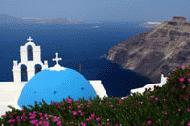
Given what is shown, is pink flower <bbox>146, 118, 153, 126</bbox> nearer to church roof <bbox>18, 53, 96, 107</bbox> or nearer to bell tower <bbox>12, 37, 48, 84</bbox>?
church roof <bbox>18, 53, 96, 107</bbox>

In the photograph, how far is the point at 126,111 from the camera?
9.64m

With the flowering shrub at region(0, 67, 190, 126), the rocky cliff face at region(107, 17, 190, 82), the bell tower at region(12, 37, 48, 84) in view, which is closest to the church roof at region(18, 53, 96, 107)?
the bell tower at region(12, 37, 48, 84)

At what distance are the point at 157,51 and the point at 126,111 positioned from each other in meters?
111

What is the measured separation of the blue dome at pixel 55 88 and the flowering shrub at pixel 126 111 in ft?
33.9

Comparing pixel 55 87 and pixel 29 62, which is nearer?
pixel 55 87

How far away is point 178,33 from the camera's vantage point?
117812mm

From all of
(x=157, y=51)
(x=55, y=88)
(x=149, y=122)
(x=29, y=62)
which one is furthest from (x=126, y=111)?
(x=157, y=51)

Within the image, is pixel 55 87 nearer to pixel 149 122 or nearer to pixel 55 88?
pixel 55 88

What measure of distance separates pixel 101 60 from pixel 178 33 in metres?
26.6

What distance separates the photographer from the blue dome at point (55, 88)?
69.9 ft

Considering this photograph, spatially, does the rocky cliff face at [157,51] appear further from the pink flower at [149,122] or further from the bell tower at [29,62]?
the pink flower at [149,122]

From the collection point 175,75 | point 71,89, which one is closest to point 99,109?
point 175,75

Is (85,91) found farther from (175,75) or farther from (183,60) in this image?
(183,60)

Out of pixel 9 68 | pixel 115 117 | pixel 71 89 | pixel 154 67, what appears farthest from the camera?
pixel 154 67
